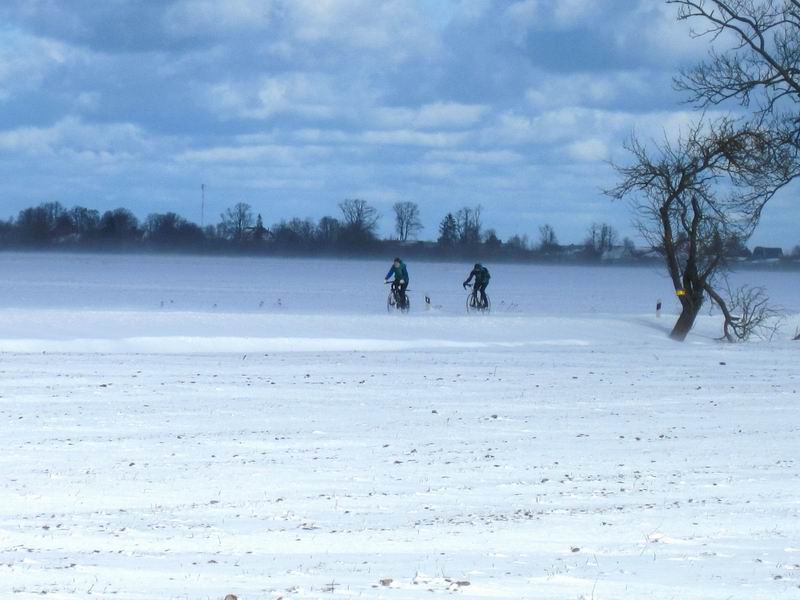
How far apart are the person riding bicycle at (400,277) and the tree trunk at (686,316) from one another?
8157mm

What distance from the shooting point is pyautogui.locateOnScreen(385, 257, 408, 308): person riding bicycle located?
35438mm

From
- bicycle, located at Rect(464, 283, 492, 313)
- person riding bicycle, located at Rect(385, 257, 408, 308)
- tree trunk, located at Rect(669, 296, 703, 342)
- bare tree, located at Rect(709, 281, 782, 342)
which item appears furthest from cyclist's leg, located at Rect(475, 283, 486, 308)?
bare tree, located at Rect(709, 281, 782, 342)

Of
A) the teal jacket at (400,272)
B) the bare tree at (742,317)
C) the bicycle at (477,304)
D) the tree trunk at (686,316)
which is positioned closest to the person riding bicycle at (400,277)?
the teal jacket at (400,272)

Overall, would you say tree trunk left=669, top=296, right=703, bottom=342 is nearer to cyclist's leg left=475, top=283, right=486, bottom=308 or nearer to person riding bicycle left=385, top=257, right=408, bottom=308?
cyclist's leg left=475, top=283, right=486, bottom=308

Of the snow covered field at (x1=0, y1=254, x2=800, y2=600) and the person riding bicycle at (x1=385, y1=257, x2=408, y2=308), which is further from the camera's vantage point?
the person riding bicycle at (x1=385, y1=257, x2=408, y2=308)

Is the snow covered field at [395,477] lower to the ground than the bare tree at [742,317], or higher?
lower

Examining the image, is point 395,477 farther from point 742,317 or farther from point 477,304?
point 477,304

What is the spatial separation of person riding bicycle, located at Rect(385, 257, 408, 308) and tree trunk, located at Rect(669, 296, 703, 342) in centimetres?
816

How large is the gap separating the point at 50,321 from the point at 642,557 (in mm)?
23686

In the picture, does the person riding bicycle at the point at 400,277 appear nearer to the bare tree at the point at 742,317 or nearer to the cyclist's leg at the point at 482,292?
the cyclist's leg at the point at 482,292

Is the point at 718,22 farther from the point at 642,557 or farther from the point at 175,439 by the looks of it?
the point at 642,557

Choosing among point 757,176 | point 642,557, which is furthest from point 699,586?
point 757,176

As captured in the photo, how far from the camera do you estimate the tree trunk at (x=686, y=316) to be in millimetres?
31906

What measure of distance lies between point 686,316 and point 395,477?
75.1ft
